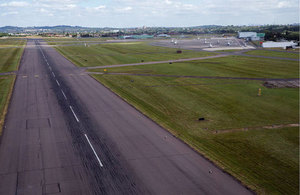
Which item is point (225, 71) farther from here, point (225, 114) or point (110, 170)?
point (110, 170)

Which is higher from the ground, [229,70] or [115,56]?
[115,56]

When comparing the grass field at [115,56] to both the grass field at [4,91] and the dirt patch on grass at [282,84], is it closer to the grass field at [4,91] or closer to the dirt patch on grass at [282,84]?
the grass field at [4,91]

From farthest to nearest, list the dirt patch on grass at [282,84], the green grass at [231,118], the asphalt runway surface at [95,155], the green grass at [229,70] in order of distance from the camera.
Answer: the green grass at [229,70] → the dirt patch on grass at [282,84] → the green grass at [231,118] → the asphalt runway surface at [95,155]

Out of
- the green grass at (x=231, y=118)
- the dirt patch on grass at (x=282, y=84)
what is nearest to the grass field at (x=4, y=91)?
the green grass at (x=231, y=118)

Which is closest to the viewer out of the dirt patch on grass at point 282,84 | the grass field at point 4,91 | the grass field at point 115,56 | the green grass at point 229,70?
the grass field at point 4,91

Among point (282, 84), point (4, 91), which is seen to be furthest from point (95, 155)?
point (282, 84)

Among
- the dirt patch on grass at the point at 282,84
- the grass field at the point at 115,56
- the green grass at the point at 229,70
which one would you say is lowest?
the dirt patch on grass at the point at 282,84

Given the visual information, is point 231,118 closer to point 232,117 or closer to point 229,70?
point 232,117
